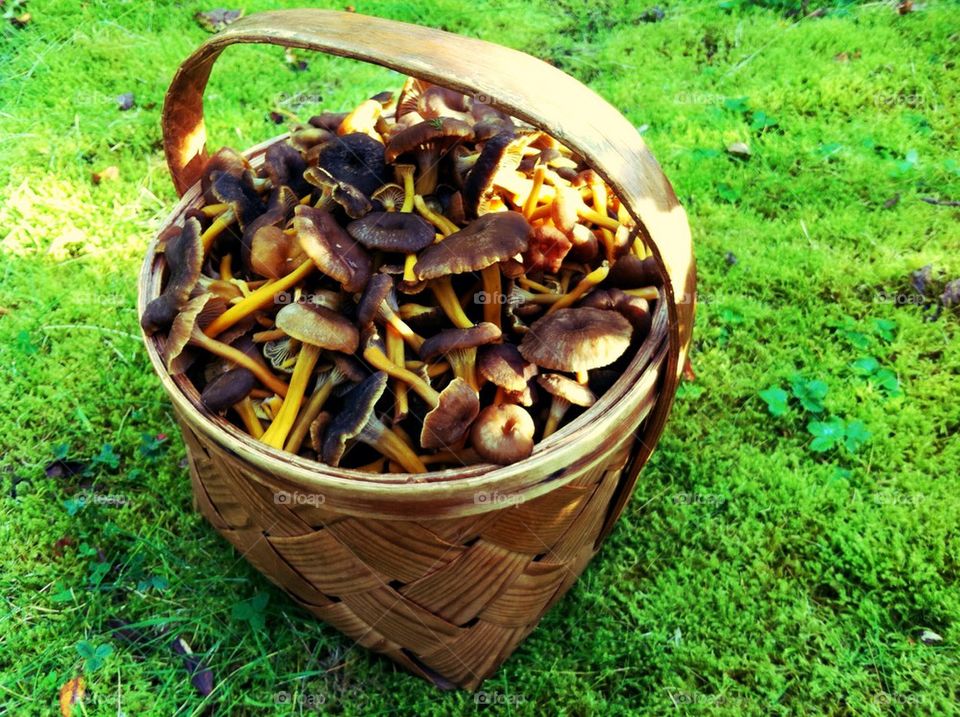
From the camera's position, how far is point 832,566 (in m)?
2.56

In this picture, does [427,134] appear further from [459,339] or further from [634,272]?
[634,272]

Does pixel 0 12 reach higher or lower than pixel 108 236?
higher

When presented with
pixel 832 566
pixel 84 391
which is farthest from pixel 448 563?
pixel 84 391

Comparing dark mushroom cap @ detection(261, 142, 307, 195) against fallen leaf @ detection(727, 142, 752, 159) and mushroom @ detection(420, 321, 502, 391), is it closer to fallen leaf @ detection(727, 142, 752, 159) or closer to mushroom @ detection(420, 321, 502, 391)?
Result: mushroom @ detection(420, 321, 502, 391)

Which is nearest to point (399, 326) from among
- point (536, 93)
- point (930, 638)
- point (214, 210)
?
point (536, 93)

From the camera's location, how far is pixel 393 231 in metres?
2.00

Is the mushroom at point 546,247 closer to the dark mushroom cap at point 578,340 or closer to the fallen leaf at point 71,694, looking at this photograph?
the dark mushroom cap at point 578,340

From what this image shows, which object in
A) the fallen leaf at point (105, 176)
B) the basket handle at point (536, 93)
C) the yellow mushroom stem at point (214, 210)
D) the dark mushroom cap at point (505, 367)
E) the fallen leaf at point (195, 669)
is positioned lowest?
the fallen leaf at point (195, 669)

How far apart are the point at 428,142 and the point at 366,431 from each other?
31.9 inches

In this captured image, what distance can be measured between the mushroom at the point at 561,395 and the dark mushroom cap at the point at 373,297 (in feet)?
1.42

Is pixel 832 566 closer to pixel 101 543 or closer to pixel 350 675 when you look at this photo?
pixel 350 675

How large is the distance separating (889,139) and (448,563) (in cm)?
328

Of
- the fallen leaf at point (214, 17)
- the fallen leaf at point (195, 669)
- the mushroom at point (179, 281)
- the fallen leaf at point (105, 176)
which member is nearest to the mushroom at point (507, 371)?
the mushroom at point (179, 281)

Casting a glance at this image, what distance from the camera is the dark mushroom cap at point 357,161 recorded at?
2.15 meters
